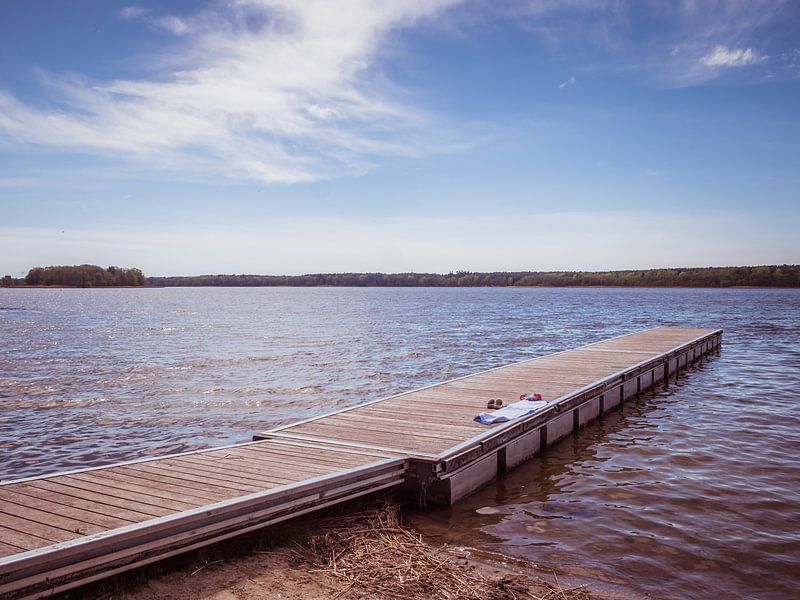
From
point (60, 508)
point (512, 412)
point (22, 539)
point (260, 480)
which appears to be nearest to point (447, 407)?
point (512, 412)

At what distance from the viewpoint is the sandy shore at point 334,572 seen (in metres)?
5.05

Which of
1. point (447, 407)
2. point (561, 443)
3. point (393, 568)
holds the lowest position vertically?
point (561, 443)

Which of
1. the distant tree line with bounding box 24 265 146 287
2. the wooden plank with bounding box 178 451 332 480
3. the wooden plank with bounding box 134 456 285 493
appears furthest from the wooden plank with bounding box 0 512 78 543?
the distant tree line with bounding box 24 265 146 287

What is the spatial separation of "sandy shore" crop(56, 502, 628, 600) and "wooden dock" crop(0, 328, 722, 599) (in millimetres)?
261

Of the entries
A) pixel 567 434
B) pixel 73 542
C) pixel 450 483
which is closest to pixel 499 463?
pixel 450 483

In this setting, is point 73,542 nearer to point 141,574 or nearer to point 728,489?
point 141,574

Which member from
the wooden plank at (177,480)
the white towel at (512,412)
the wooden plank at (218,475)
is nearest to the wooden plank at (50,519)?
the wooden plank at (177,480)

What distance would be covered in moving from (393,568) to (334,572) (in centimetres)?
54

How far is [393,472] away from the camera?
714 centimetres

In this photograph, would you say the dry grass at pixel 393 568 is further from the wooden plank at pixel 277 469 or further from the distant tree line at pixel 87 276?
the distant tree line at pixel 87 276

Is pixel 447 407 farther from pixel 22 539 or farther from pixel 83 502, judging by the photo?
pixel 22 539

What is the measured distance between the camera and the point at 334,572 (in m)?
5.46

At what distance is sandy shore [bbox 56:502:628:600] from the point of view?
505 cm

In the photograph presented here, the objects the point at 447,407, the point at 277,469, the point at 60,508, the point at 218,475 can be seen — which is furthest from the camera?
the point at 447,407
